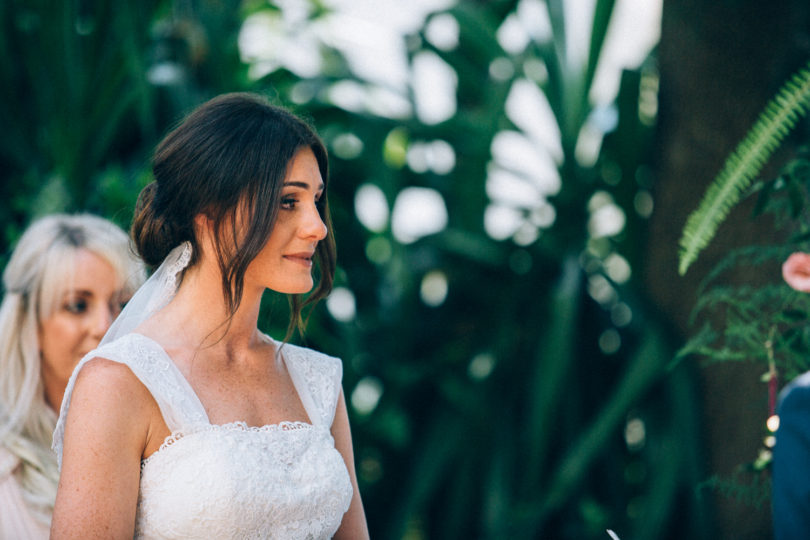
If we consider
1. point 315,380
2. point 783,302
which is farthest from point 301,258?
point 783,302

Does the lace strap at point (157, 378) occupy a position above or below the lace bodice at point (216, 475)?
above

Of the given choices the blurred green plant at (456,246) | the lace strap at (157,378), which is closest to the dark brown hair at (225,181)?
the lace strap at (157,378)

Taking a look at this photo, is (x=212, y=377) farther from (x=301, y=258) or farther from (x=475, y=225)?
(x=475, y=225)

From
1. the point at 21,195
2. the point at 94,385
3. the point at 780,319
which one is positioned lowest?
the point at 21,195

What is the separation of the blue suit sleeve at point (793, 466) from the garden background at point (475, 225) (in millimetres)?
1543

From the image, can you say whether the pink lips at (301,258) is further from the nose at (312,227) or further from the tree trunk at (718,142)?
the tree trunk at (718,142)

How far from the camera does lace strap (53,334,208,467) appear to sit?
4.97 feet

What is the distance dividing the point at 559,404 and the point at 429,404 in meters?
0.55

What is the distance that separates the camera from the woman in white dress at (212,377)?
4.83 feet

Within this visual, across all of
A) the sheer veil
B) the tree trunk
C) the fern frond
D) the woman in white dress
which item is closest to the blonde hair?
the sheer veil

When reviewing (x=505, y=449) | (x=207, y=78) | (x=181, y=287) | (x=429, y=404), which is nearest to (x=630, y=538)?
(x=505, y=449)

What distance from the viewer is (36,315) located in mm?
2229

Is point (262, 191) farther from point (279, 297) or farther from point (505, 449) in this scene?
point (505, 449)

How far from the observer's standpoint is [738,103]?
2.98 m
